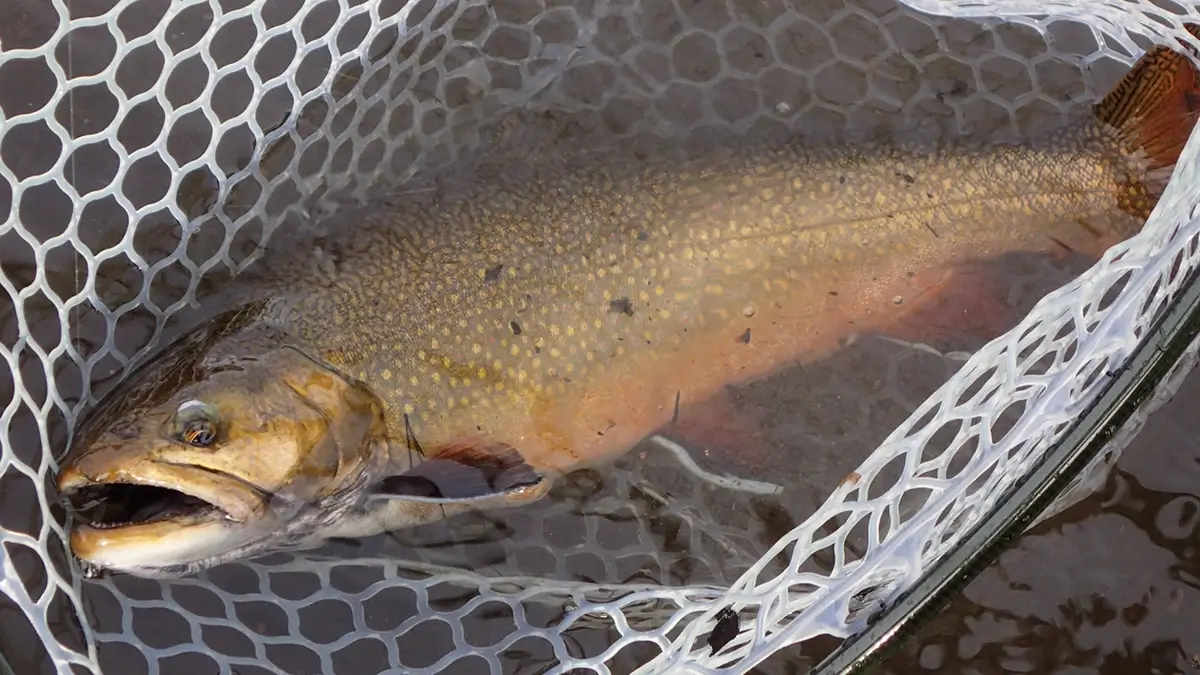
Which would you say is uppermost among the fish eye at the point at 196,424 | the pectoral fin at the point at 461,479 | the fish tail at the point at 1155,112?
the fish tail at the point at 1155,112

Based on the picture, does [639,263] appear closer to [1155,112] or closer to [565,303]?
[565,303]

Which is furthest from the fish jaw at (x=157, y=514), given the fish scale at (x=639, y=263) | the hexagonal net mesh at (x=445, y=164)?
the fish scale at (x=639, y=263)

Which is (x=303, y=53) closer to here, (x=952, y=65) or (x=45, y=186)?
(x=45, y=186)

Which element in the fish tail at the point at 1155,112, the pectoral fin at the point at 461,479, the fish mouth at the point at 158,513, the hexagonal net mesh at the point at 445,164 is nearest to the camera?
the fish mouth at the point at 158,513

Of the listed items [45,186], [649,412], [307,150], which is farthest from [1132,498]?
[45,186]

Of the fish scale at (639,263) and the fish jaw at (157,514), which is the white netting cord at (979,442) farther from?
the fish jaw at (157,514)

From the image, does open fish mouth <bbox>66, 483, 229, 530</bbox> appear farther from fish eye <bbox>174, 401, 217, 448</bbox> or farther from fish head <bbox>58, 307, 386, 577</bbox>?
fish eye <bbox>174, 401, 217, 448</bbox>

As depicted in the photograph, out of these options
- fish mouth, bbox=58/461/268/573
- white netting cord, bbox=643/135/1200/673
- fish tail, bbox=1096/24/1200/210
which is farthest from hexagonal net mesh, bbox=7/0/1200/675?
fish mouth, bbox=58/461/268/573

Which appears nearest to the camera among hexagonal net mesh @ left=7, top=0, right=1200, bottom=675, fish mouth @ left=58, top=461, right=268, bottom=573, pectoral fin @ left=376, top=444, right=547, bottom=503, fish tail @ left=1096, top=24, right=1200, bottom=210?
fish mouth @ left=58, top=461, right=268, bottom=573
